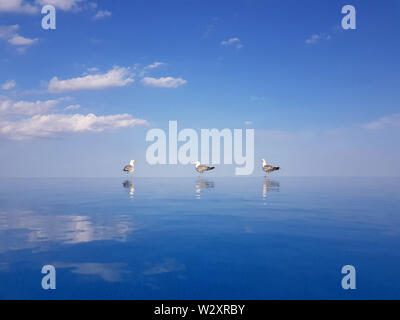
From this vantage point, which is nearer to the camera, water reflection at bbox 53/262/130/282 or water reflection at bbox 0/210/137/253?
water reflection at bbox 53/262/130/282

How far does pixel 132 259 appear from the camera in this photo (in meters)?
8.20

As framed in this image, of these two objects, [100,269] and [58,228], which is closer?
[100,269]

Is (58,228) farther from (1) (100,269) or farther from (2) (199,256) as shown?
(2) (199,256)

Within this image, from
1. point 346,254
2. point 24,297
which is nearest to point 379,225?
point 346,254

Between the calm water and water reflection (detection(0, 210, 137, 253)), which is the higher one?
water reflection (detection(0, 210, 137, 253))

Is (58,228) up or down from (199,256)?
up

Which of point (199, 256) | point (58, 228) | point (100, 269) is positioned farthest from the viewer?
point (58, 228)

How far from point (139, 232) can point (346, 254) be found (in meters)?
7.30

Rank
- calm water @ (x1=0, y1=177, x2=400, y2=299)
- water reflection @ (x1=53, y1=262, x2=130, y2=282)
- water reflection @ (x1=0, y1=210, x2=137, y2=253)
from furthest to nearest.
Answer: water reflection @ (x1=0, y1=210, x2=137, y2=253), water reflection @ (x1=53, y1=262, x2=130, y2=282), calm water @ (x1=0, y1=177, x2=400, y2=299)

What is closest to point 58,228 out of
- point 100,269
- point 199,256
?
point 100,269

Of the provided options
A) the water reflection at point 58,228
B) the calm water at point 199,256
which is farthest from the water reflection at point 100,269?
the water reflection at point 58,228

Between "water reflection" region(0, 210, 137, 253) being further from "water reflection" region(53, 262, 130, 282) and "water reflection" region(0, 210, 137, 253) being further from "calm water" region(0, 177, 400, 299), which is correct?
"water reflection" region(53, 262, 130, 282)

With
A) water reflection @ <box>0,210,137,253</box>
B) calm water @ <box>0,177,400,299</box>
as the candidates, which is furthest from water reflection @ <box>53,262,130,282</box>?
water reflection @ <box>0,210,137,253</box>
